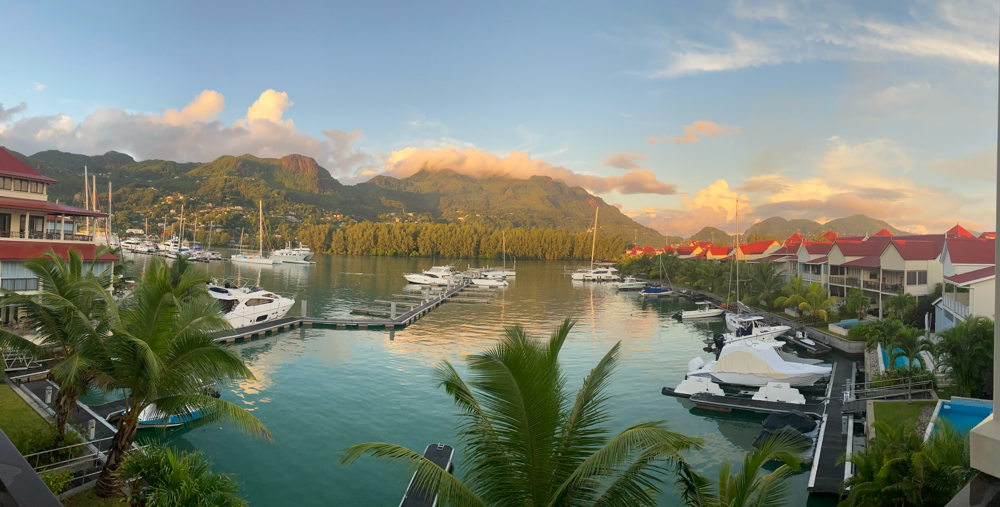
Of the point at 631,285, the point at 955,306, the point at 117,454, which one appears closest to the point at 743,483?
the point at 117,454

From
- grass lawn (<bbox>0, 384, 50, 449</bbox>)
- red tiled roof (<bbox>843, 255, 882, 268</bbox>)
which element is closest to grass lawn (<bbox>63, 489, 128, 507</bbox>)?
grass lawn (<bbox>0, 384, 50, 449</bbox>)

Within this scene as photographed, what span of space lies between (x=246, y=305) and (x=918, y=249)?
4397 cm

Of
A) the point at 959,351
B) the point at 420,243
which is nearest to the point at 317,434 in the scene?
the point at 959,351

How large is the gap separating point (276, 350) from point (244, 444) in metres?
14.1

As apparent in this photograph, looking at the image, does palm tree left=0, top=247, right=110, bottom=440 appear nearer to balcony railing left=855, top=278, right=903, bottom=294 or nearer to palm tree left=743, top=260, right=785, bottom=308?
balcony railing left=855, top=278, right=903, bottom=294

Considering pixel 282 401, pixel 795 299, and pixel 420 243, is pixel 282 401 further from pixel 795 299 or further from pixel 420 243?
pixel 420 243

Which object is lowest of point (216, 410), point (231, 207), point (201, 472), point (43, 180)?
point (201, 472)

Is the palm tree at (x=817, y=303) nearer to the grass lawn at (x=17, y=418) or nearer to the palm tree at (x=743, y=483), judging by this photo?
the palm tree at (x=743, y=483)

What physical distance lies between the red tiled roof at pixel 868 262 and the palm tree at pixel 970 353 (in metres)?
22.2

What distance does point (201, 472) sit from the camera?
10672mm

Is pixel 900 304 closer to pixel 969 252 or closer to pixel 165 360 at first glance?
pixel 969 252

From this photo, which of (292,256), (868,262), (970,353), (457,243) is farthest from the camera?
(457,243)

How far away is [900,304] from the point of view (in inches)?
1240

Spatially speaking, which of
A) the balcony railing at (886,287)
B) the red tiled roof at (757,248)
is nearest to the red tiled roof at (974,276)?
the balcony railing at (886,287)
